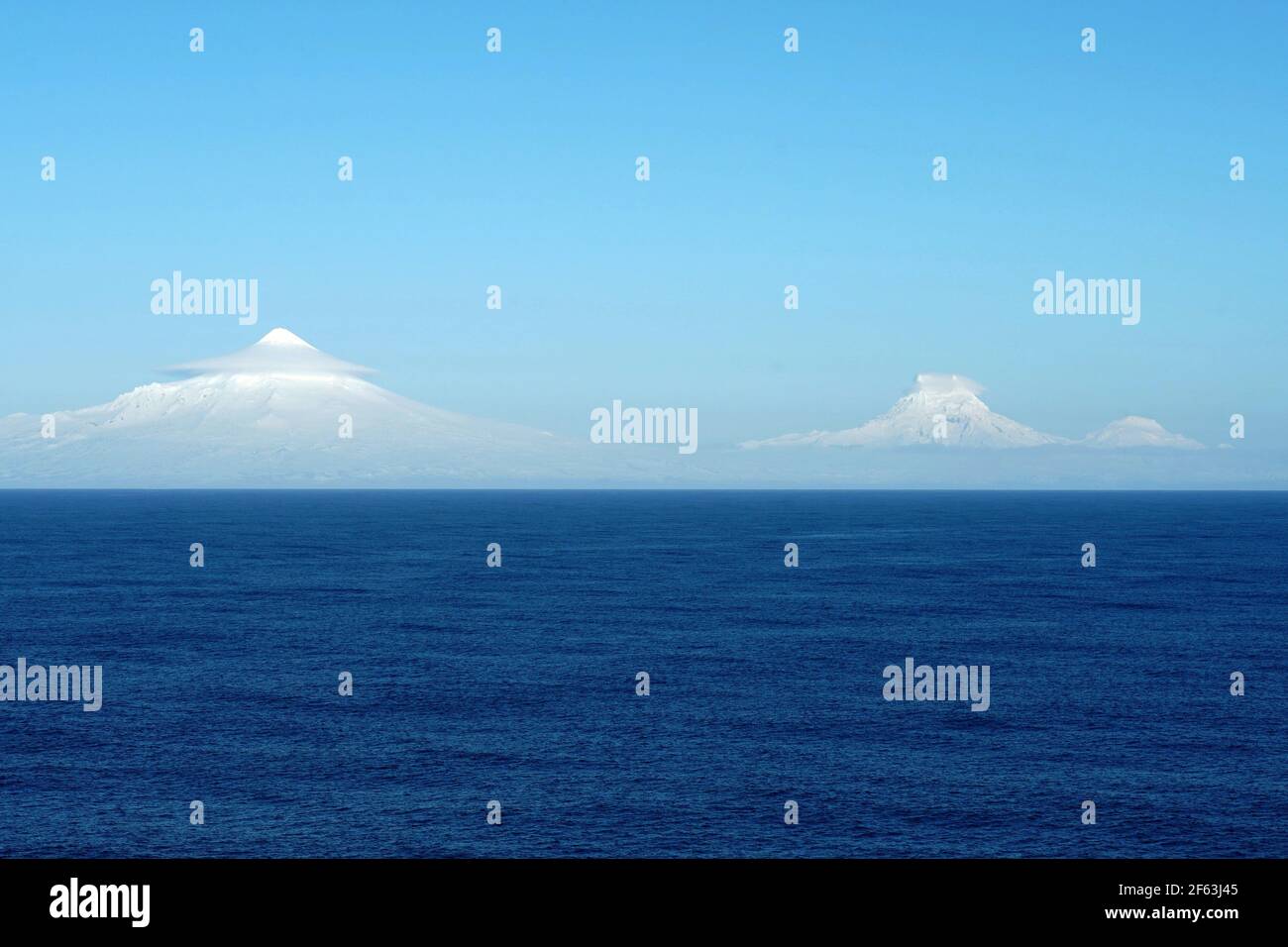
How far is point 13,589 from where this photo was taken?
147 metres

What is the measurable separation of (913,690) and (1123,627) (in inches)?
1659

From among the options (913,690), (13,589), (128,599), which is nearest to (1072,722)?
(913,690)

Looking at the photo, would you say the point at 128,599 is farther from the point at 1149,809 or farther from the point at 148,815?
the point at 1149,809

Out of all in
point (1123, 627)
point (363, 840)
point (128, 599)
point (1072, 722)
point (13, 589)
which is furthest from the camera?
point (13, 589)

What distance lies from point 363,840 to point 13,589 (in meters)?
115

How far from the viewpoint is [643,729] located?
2899 inches

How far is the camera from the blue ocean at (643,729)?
2140 inches

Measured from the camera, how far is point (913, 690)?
85438 mm

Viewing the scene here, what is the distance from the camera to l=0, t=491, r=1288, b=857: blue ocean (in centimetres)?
5434
